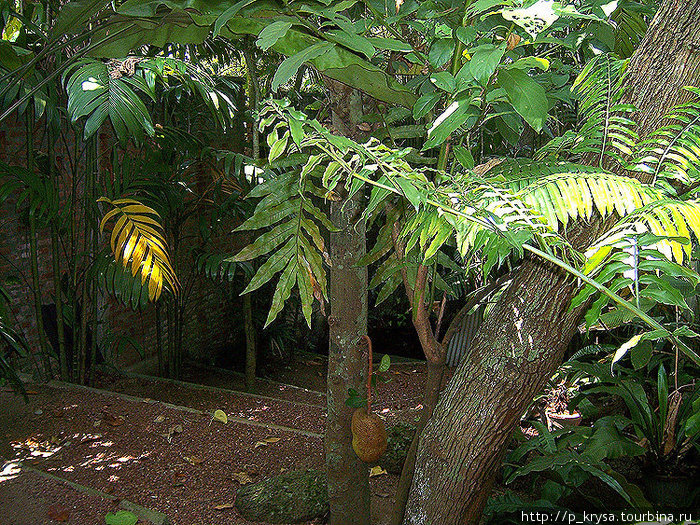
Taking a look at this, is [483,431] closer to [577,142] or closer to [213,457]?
[577,142]

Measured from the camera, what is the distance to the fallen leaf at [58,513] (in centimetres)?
201

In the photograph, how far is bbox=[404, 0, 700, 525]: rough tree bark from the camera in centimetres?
132

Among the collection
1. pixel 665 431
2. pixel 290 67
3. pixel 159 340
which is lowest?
pixel 665 431

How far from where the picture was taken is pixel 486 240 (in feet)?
3.24

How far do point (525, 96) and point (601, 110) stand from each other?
0.41 m

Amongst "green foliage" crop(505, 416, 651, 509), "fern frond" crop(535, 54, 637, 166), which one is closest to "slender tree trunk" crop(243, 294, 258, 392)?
"green foliage" crop(505, 416, 651, 509)

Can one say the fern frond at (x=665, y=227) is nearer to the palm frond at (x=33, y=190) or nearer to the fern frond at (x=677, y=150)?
the fern frond at (x=677, y=150)

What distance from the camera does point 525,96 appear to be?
3.35 feet

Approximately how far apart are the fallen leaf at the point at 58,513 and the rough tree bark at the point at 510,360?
120 cm

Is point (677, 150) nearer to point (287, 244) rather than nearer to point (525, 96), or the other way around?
point (525, 96)

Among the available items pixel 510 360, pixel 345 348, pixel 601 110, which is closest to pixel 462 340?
pixel 345 348

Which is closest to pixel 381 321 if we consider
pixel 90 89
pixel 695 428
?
pixel 695 428

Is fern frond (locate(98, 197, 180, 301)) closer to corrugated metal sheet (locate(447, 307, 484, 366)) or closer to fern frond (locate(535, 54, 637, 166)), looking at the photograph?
fern frond (locate(535, 54, 637, 166))

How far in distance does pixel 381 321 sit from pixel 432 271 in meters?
4.12
